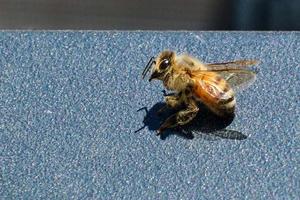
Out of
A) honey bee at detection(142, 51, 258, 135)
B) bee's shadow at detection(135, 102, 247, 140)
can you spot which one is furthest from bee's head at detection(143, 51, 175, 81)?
bee's shadow at detection(135, 102, 247, 140)

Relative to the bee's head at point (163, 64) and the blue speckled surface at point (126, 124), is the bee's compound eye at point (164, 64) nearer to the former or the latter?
the bee's head at point (163, 64)

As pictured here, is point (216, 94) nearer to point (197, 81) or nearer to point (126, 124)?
point (197, 81)

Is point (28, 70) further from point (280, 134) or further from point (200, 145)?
point (280, 134)

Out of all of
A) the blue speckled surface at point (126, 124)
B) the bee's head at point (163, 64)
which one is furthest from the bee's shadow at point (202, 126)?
the bee's head at point (163, 64)

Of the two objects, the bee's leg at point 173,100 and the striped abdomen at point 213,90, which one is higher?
the bee's leg at point 173,100

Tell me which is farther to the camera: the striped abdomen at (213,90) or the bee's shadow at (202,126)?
the bee's shadow at (202,126)

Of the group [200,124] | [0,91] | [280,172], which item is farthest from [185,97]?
[0,91]

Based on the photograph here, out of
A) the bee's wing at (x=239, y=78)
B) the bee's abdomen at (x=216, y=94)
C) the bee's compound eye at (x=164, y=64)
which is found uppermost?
the bee's compound eye at (x=164, y=64)
